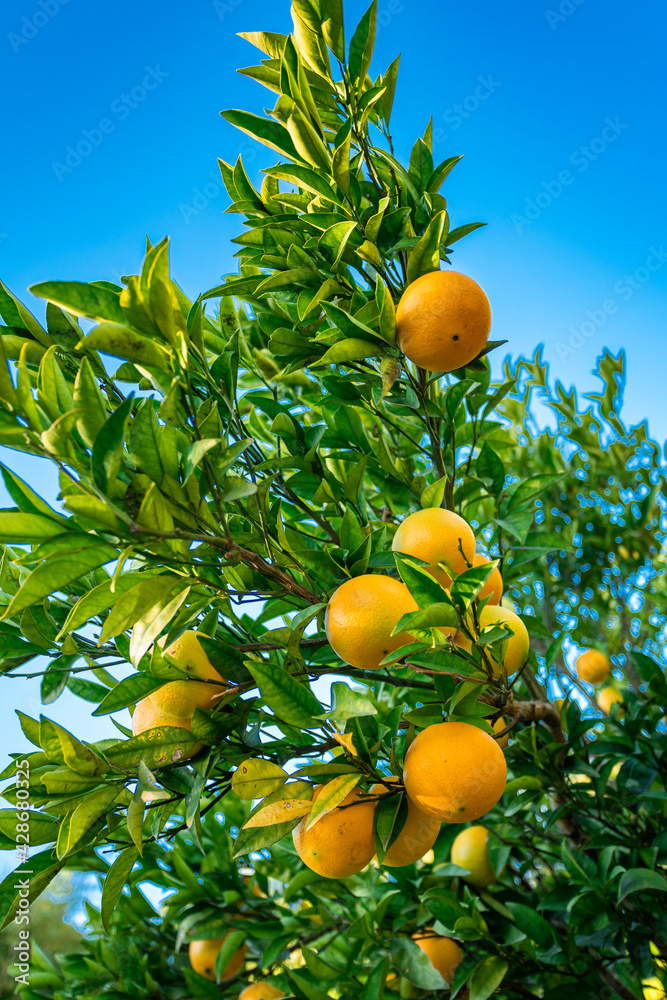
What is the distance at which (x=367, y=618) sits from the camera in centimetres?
98

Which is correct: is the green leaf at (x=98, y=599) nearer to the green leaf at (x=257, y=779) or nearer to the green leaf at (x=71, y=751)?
the green leaf at (x=71, y=751)

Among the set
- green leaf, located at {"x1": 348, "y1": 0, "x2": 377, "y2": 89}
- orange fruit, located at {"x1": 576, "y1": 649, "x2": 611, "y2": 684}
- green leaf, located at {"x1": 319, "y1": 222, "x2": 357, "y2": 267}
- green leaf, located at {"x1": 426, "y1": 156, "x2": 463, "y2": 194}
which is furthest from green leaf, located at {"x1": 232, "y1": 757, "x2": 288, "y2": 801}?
orange fruit, located at {"x1": 576, "y1": 649, "x2": 611, "y2": 684}

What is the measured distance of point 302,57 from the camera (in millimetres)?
1396

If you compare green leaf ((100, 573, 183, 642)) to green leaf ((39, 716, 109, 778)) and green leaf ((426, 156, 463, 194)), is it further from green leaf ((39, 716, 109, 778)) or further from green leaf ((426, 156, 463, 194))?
green leaf ((426, 156, 463, 194))

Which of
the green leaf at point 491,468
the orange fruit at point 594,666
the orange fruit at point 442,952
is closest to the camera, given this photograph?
the green leaf at point 491,468

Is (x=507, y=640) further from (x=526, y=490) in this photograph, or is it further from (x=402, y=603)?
(x=526, y=490)

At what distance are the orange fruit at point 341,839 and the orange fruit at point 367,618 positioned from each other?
20 centimetres

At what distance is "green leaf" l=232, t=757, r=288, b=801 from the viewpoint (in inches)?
36.9

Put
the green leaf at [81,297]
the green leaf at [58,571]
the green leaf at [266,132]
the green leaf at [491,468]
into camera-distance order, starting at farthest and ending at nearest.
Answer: the green leaf at [491,468], the green leaf at [266,132], the green leaf at [81,297], the green leaf at [58,571]

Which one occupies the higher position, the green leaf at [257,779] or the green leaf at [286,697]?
the green leaf at [286,697]

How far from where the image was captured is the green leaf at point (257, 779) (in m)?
0.94

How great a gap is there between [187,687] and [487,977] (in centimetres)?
103

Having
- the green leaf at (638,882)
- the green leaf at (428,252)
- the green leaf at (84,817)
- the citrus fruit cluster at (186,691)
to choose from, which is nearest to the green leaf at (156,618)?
the citrus fruit cluster at (186,691)

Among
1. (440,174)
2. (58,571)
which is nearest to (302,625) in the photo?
(58,571)
